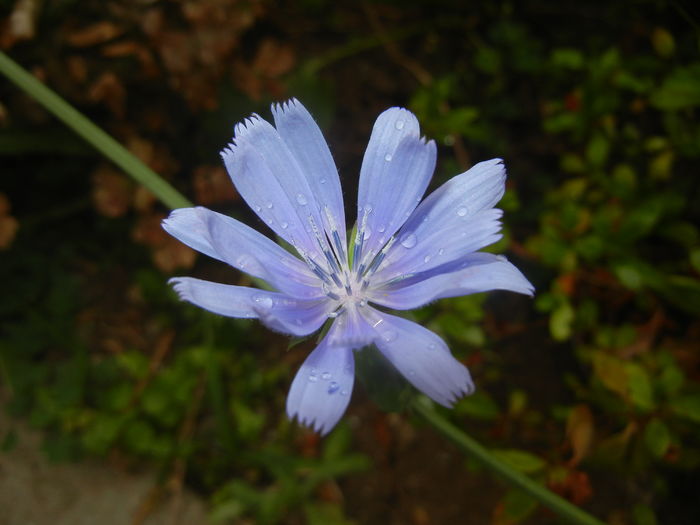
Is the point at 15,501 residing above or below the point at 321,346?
above

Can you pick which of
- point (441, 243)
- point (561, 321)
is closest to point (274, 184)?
point (441, 243)

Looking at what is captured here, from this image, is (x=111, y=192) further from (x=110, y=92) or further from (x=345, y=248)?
(x=345, y=248)

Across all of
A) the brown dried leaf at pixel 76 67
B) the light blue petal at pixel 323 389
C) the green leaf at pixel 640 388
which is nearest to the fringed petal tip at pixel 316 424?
the light blue petal at pixel 323 389

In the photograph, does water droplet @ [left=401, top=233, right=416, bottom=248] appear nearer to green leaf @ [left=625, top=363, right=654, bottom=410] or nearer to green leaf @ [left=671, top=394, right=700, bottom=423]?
green leaf @ [left=625, top=363, right=654, bottom=410]

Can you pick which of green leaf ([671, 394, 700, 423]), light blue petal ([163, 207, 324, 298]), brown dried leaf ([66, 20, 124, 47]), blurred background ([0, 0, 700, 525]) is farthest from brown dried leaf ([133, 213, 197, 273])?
green leaf ([671, 394, 700, 423])

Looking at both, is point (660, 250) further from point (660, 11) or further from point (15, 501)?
point (15, 501)

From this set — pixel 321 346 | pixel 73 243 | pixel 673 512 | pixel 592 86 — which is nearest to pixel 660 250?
pixel 592 86
